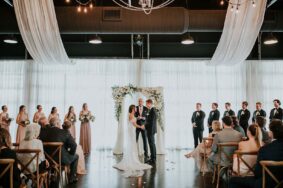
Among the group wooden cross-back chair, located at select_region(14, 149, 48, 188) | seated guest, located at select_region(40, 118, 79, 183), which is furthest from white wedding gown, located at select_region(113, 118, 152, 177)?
wooden cross-back chair, located at select_region(14, 149, 48, 188)

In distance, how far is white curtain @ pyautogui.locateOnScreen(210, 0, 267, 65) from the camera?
259 inches

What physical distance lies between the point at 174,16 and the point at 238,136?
354cm

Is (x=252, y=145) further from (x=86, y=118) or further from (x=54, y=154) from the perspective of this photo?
(x=86, y=118)

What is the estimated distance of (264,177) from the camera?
355 cm

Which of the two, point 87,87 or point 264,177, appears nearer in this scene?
point 264,177

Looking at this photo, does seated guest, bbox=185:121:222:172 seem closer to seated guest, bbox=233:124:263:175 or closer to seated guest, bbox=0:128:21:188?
seated guest, bbox=233:124:263:175

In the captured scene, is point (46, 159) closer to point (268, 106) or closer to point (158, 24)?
point (158, 24)

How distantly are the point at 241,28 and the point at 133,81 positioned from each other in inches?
202

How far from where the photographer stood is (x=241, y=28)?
7.02 m

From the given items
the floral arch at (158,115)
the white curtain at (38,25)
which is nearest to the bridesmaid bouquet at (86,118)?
the floral arch at (158,115)

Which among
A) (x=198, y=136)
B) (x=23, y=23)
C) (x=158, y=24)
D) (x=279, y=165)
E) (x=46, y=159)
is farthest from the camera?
(x=198, y=136)

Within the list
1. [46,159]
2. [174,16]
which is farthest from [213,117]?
[46,159]

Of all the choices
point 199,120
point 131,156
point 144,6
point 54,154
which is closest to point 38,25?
point 144,6

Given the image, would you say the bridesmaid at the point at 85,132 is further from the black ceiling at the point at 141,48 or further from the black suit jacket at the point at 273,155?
the black suit jacket at the point at 273,155
